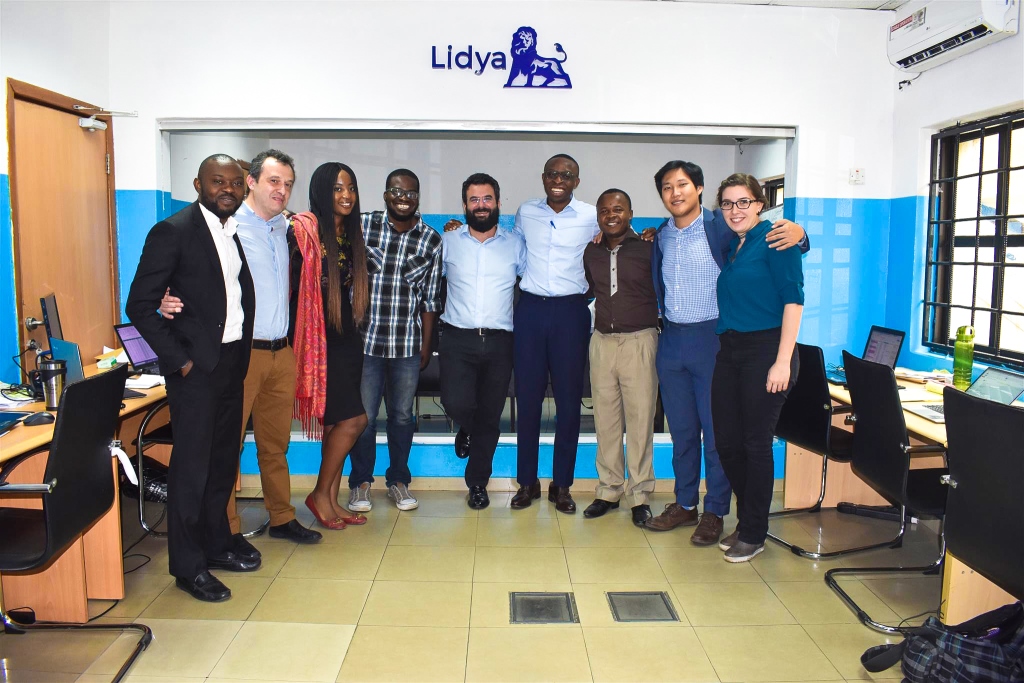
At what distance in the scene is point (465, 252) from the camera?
3.84m

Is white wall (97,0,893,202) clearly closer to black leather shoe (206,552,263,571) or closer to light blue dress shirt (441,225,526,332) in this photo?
light blue dress shirt (441,225,526,332)

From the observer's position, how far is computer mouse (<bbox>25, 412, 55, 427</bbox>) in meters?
2.74

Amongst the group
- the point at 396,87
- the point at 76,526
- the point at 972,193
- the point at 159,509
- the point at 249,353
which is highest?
the point at 396,87

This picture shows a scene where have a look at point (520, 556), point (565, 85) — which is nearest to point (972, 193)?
point (565, 85)

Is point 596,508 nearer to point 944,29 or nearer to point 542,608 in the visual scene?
point 542,608

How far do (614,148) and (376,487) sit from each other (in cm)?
478

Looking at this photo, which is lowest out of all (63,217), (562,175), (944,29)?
(63,217)

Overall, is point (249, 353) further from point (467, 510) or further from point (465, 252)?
point (467, 510)

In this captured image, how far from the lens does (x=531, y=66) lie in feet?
14.0

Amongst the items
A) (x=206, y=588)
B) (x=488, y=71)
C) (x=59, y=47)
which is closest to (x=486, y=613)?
(x=206, y=588)

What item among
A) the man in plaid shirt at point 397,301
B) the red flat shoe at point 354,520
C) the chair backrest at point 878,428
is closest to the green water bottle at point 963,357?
the chair backrest at point 878,428

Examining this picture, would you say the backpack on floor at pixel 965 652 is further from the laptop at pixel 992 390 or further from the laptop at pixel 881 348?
the laptop at pixel 881 348

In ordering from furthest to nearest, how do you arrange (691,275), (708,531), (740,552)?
1. (708,531)
2. (691,275)
3. (740,552)

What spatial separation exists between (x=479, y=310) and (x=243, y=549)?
5.17ft
